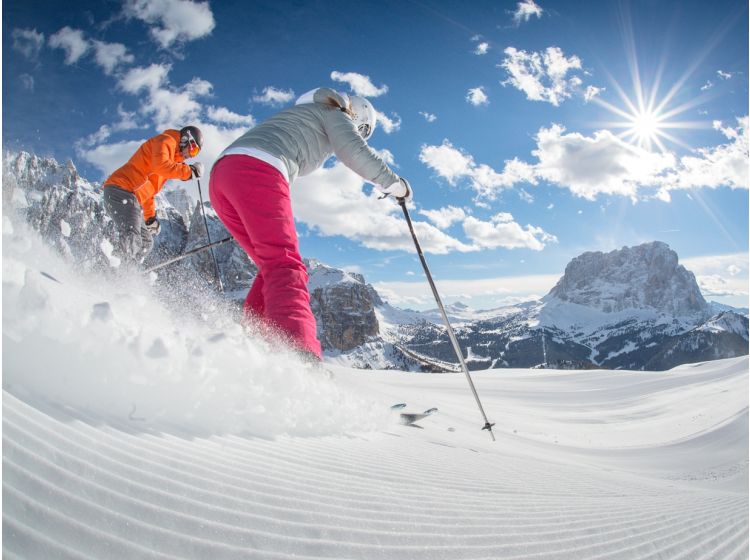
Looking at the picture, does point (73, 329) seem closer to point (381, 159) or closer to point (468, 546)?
point (468, 546)

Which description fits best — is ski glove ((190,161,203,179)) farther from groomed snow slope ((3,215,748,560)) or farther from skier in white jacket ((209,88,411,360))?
groomed snow slope ((3,215,748,560))

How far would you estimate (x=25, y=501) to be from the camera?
78 cm

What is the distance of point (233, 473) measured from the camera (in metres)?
1.24

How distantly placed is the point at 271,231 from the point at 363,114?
1701 mm

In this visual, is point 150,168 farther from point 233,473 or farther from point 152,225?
point 233,473

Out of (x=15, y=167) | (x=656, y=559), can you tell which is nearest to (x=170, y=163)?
(x=15, y=167)

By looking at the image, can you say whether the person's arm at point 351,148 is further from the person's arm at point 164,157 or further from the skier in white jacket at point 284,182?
the person's arm at point 164,157

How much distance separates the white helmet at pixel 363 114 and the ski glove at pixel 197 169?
3.26 meters

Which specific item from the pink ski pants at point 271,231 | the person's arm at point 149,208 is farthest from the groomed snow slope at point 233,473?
the person's arm at point 149,208

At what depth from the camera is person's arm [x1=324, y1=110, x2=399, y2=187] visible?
3477mm

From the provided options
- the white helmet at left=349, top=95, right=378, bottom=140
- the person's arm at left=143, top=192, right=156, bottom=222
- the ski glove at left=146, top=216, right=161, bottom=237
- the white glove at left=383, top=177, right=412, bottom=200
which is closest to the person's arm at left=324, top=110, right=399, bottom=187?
the white glove at left=383, top=177, right=412, bottom=200

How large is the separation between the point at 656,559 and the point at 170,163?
6188mm

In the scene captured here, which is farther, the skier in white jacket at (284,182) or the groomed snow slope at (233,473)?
the skier in white jacket at (284,182)

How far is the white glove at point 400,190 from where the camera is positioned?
3.73m
